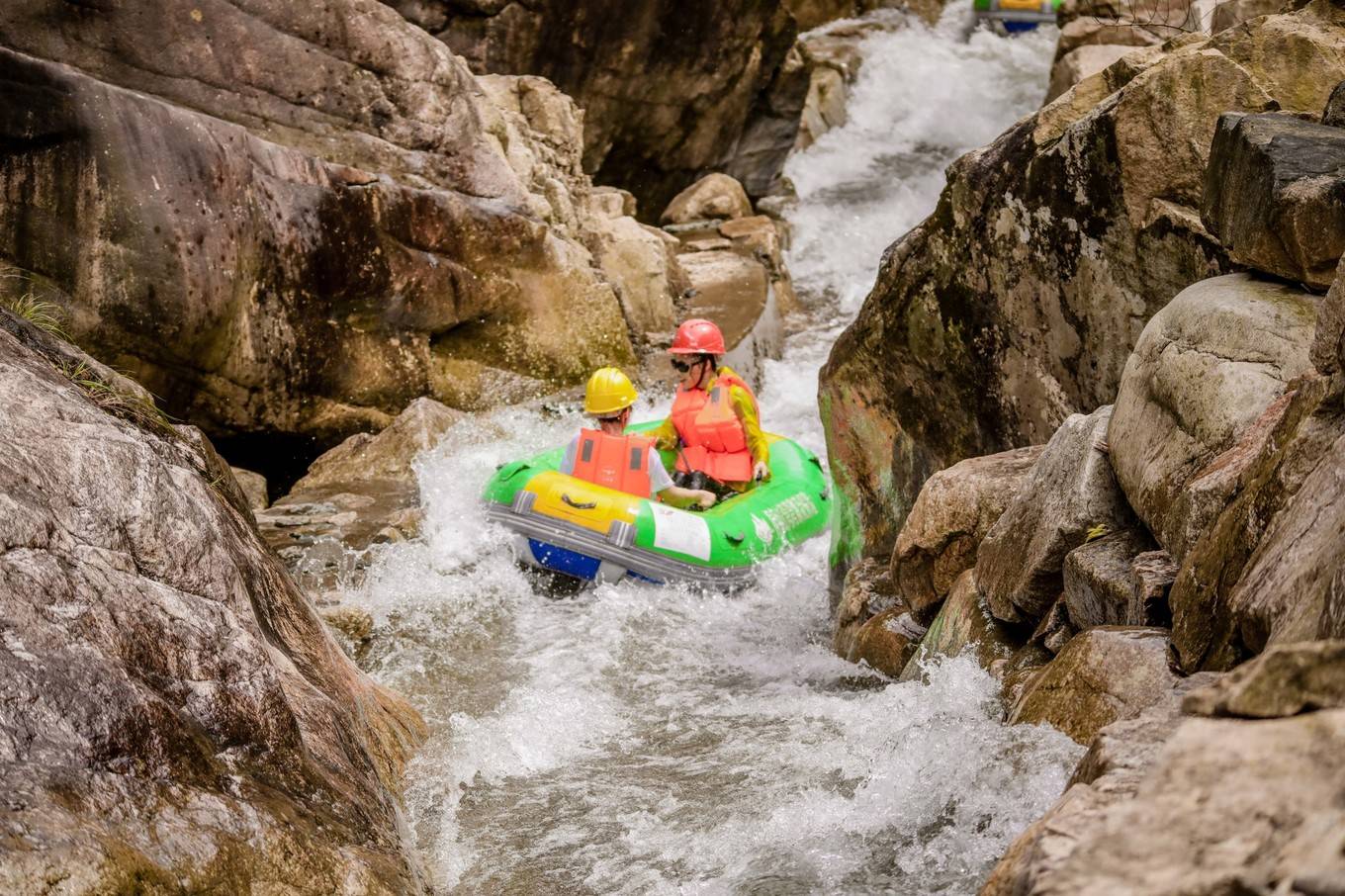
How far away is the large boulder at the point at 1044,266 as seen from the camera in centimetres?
441

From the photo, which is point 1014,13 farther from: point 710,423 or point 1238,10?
point 1238,10

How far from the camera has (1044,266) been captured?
512cm

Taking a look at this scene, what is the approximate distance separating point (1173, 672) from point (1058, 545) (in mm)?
1002

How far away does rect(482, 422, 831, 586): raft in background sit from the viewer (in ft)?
24.5

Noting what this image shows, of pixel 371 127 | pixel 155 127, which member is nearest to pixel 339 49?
pixel 371 127

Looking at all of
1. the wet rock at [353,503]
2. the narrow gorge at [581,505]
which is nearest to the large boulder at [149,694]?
the narrow gorge at [581,505]

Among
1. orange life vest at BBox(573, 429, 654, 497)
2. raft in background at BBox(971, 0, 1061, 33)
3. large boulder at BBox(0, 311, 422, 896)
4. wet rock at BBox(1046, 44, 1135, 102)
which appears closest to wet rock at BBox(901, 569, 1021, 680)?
large boulder at BBox(0, 311, 422, 896)

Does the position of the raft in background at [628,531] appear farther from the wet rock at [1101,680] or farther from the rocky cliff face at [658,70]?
the rocky cliff face at [658,70]

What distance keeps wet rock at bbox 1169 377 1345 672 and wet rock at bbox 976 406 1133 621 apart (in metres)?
0.80

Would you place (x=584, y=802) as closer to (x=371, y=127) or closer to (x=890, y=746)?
(x=890, y=746)

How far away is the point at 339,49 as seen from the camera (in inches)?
380

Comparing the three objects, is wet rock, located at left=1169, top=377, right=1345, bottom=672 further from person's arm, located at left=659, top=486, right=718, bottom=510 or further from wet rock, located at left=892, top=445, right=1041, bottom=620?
person's arm, located at left=659, top=486, right=718, bottom=510

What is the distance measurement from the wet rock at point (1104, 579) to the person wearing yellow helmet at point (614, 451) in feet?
13.9

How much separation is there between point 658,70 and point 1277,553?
574 inches
